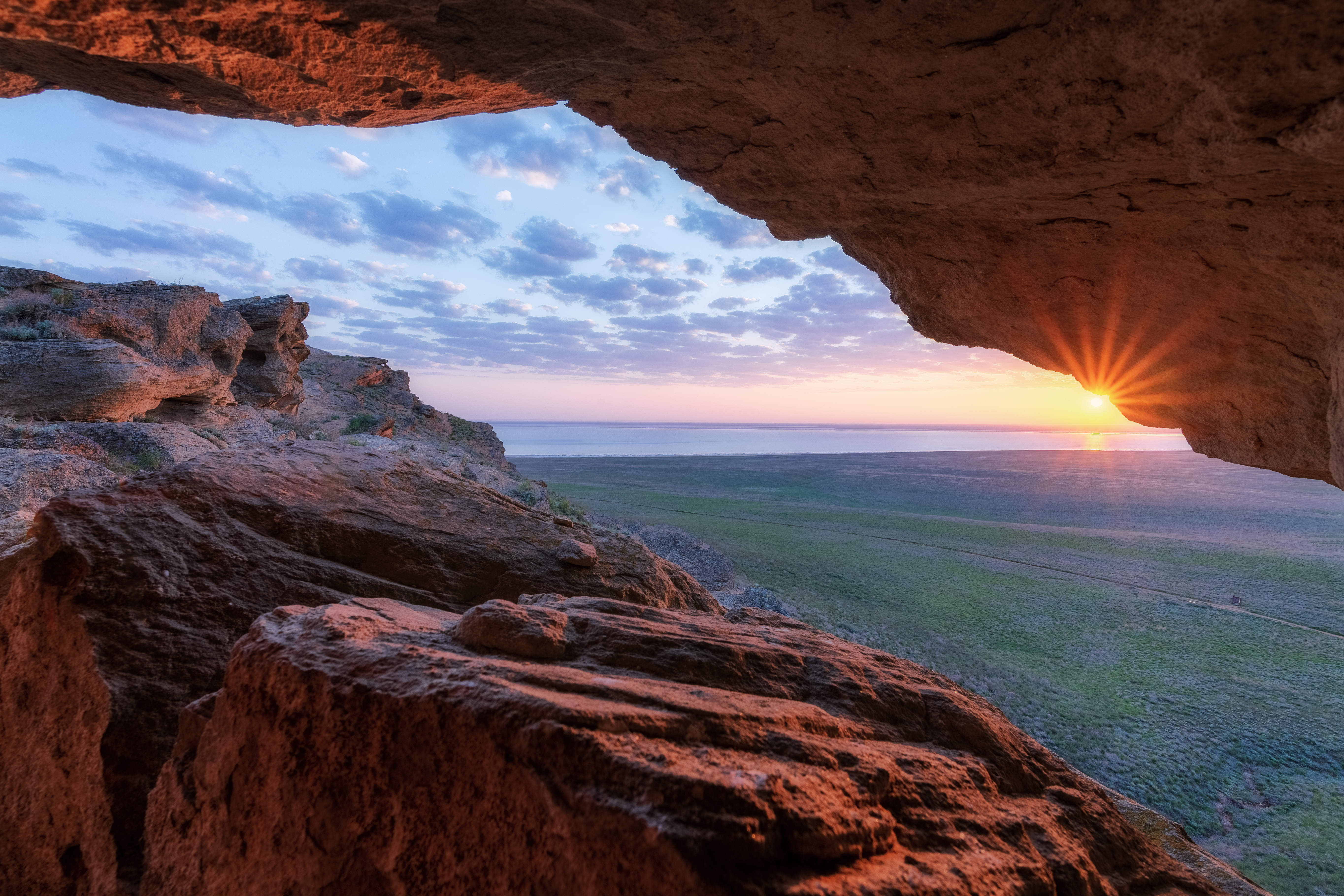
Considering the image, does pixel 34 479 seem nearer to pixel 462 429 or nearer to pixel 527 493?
pixel 527 493

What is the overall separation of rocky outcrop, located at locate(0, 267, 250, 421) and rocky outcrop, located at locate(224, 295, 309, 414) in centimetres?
349

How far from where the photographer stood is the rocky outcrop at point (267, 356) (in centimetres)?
2561

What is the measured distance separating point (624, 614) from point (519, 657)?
1.38 m

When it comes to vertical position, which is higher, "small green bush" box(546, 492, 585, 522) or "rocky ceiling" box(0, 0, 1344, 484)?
"rocky ceiling" box(0, 0, 1344, 484)

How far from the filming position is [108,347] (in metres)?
15.4

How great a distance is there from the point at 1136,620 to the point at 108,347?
123 ft

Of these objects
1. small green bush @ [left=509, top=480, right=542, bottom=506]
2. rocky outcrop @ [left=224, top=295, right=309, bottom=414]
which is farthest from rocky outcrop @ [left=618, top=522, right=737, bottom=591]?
rocky outcrop @ [left=224, top=295, right=309, bottom=414]

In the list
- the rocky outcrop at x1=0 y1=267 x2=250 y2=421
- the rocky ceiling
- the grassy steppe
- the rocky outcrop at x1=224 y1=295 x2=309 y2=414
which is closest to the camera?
the rocky ceiling

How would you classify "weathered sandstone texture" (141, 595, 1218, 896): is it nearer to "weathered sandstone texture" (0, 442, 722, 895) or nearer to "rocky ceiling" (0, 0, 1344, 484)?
"weathered sandstone texture" (0, 442, 722, 895)

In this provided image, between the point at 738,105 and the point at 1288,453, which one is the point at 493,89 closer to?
the point at 738,105

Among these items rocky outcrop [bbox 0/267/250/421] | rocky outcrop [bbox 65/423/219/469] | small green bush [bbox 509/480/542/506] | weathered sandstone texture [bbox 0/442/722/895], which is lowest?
small green bush [bbox 509/480/542/506]

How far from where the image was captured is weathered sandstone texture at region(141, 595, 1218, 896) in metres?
2.44

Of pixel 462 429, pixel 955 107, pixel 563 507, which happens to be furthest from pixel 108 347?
pixel 462 429

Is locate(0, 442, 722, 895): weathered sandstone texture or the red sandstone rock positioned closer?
locate(0, 442, 722, 895): weathered sandstone texture
